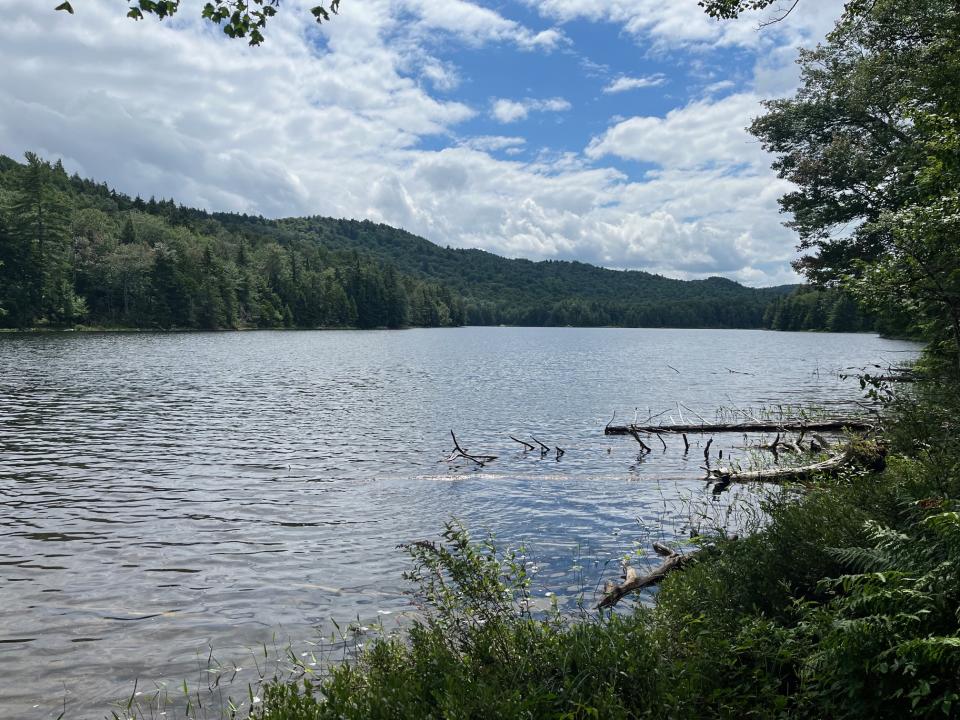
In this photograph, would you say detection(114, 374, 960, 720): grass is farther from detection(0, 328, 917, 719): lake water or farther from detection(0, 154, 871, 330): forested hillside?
detection(0, 154, 871, 330): forested hillside

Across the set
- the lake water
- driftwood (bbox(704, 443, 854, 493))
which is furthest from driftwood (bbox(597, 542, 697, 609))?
driftwood (bbox(704, 443, 854, 493))

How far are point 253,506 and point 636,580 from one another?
1055 cm

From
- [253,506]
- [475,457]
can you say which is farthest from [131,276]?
[253,506]

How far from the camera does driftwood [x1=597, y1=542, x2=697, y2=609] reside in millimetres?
10422

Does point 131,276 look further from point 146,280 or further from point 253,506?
point 253,506

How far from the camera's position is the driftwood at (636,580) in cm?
1042

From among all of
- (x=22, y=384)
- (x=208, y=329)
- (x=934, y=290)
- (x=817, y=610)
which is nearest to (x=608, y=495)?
(x=934, y=290)

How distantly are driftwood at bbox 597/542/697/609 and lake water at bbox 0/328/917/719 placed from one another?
854 mm

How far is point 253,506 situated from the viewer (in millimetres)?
16922

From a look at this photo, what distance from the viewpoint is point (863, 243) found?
112ft

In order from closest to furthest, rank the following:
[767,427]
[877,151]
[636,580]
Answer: [636,580] < [767,427] < [877,151]

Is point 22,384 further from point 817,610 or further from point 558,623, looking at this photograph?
point 817,610

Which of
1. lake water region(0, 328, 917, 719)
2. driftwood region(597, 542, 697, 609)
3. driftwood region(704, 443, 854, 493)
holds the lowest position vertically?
lake water region(0, 328, 917, 719)

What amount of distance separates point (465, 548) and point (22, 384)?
41854 mm
